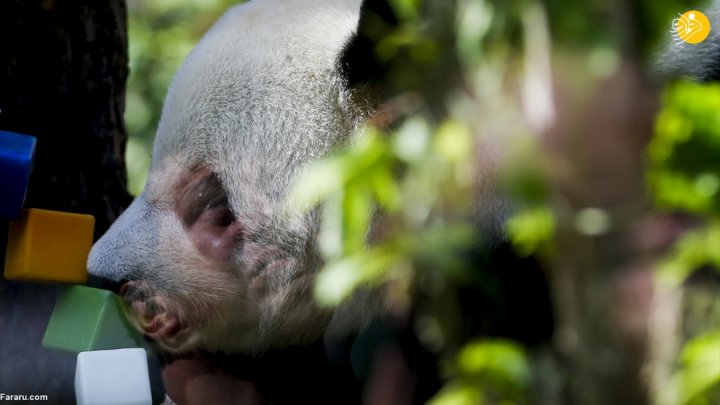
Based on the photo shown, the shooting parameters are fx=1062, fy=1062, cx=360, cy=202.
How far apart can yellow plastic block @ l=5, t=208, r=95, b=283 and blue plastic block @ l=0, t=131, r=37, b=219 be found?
0.10ft

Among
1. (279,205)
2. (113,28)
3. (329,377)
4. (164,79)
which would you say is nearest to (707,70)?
(279,205)

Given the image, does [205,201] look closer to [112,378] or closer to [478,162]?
[112,378]

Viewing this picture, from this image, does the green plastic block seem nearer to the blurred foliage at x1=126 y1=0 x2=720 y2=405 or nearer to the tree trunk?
the tree trunk

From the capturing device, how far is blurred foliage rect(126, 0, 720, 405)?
1.00 m

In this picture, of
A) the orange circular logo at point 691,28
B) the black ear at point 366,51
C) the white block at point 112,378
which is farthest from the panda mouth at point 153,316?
the orange circular logo at point 691,28

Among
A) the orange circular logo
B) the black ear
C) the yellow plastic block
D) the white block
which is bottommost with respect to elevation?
the white block

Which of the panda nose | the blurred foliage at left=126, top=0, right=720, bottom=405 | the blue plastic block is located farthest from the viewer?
the panda nose

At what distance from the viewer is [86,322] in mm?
1823

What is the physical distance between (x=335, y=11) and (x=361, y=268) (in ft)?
2.69

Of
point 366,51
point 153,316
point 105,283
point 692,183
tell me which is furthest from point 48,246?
point 692,183

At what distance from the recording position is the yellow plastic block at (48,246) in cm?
176

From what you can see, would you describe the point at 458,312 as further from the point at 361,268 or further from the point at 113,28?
the point at 113,28

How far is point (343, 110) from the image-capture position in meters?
1.88

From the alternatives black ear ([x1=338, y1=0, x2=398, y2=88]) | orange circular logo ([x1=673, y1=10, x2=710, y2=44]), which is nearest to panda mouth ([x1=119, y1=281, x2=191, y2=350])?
black ear ([x1=338, y1=0, x2=398, y2=88])
